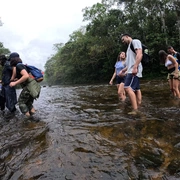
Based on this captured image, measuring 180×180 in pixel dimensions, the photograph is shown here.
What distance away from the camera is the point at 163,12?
31781 mm

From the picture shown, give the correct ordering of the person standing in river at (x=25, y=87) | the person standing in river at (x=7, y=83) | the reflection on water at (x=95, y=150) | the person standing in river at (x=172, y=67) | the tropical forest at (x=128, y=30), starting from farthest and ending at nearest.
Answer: the tropical forest at (x=128, y=30), the person standing in river at (x=172, y=67), the person standing in river at (x=7, y=83), the person standing in river at (x=25, y=87), the reflection on water at (x=95, y=150)

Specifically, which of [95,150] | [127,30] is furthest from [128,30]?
[95,150]

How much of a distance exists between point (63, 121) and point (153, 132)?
2.33 metres

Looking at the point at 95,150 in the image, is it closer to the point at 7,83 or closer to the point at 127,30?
the point at 7,83

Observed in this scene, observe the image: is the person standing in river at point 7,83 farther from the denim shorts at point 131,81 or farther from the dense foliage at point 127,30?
the dense foliage at point 127,30

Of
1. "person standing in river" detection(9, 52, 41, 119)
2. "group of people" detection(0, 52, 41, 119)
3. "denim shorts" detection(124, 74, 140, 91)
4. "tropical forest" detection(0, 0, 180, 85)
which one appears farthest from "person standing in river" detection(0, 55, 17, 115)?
"tropical forest" detection(0, 0, 180, 85)

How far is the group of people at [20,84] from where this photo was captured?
16.7 ft

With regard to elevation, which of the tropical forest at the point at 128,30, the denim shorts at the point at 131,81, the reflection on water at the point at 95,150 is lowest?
the reflection on water at the point at 95,150

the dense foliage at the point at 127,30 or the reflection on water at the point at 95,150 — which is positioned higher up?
the dense foliage at the point at 127,30

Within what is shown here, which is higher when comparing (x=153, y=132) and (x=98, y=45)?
(x=98, y=45)

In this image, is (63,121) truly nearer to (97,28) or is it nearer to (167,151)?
(167,151)

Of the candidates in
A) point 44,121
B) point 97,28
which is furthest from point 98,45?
point 44,121

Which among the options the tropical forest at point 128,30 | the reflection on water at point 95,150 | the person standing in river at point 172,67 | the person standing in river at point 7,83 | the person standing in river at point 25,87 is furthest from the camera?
the tropical forest at point 128,30

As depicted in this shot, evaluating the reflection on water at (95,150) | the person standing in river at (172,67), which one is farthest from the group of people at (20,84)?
the person standing in river at (172,67)
